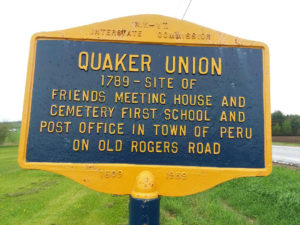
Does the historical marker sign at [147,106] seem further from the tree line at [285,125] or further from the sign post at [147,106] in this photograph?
the tree line at [285,125]

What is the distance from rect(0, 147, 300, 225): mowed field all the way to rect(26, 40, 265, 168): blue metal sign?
2203 mm

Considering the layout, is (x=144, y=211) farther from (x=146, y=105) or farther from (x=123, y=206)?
(x=123, y=206)

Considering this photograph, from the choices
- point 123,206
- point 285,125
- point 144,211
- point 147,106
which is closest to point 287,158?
point 123,206

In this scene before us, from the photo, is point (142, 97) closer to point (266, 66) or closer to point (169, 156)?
point (169, 156)

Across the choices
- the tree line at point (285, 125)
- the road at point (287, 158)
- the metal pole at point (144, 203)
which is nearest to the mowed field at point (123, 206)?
the metal pole at point (144, 203)

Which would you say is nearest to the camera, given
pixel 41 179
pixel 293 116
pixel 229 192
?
pixel 229 192

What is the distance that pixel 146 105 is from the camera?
188 centimetres

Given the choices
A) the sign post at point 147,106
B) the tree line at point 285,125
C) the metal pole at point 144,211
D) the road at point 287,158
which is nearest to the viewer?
the metal pole at point 144,211

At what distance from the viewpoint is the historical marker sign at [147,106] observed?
1.78 meters

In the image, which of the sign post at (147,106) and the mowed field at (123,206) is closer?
the sign post at (147,106)

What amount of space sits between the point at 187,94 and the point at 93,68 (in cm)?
91

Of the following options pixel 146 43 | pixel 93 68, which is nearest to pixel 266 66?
pixel 146 43

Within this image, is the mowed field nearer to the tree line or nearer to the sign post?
the sign post

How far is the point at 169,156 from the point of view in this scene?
5.95 feet
